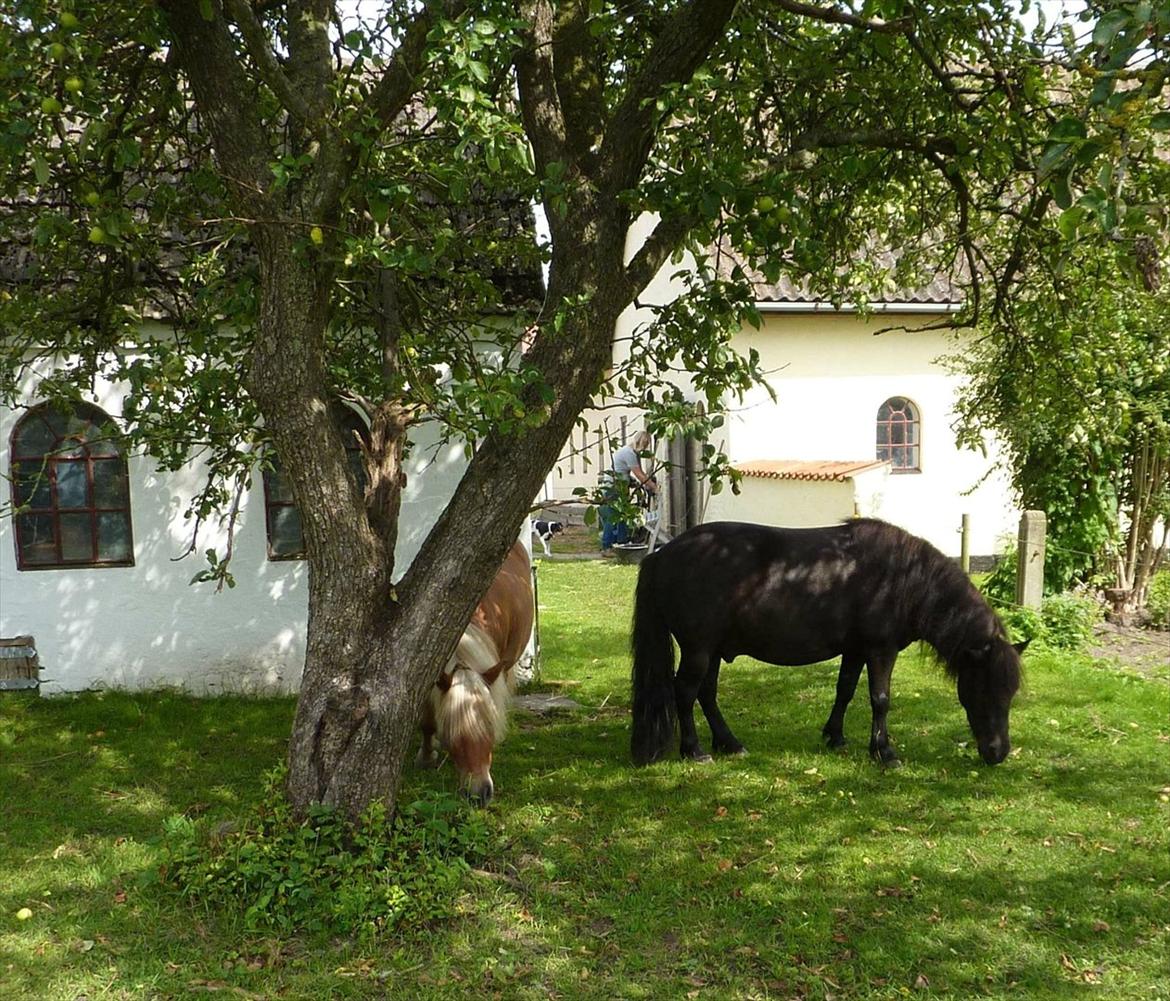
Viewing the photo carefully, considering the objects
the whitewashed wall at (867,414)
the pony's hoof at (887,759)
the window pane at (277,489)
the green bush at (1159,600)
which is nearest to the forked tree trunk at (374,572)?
the pony's hoof at (887,759)

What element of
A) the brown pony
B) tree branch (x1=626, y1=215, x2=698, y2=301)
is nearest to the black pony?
the brown pony

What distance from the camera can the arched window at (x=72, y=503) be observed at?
8.80 m

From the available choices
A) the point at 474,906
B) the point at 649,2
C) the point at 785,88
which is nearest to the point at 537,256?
the point at 649,2

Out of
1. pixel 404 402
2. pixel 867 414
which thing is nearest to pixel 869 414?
pixel 867 414

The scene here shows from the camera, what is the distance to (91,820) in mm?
6059

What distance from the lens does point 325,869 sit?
15.8ft

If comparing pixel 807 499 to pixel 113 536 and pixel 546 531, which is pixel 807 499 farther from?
pixel 113 536

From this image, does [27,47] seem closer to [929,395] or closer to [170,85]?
[170,85]

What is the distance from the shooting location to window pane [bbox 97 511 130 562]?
897cm

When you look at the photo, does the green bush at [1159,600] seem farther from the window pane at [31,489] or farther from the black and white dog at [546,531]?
the window pane at [31,489]

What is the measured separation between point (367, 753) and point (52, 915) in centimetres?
160

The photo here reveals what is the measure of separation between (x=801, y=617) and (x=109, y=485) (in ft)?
19.3

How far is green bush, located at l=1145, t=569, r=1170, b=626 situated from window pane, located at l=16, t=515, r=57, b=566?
10567 millimetres

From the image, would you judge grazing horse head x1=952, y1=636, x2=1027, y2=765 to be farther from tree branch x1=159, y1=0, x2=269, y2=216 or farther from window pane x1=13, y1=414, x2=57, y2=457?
window pane x1=13, y1=414, x2=57, y2=457
